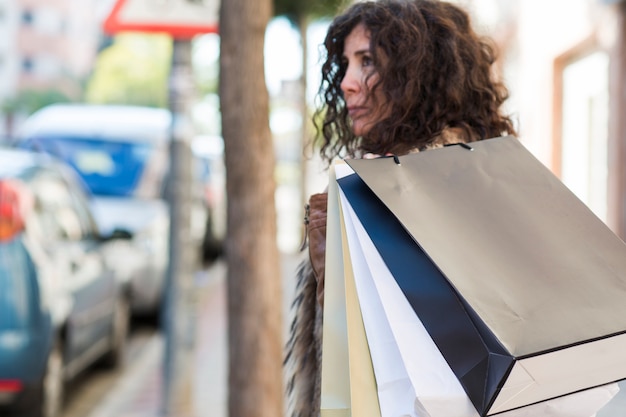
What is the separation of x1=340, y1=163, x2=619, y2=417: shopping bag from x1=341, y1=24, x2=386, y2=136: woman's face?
501 mm

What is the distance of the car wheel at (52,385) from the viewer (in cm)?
521

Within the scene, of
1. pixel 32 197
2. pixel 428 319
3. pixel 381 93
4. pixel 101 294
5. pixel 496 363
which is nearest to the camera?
pixel 496 363

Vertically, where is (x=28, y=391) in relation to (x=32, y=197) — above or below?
below

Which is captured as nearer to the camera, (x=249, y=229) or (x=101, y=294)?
(x=249, y=229)

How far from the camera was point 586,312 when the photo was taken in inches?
58.4

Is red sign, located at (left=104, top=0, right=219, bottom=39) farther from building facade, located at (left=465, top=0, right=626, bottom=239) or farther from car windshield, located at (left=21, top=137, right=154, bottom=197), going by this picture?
car windshield, located at (left=21, top=137, right=154, bottom=197)

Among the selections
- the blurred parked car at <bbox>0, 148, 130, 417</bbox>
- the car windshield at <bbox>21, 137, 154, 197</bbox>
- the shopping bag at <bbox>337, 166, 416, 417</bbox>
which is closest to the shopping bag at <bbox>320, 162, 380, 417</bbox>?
the shopping bag at <bbox>337, 166, 416, 417</bbox>

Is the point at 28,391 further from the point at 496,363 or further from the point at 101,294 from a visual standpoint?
the point at 496,363

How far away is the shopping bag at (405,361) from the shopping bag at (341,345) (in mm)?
27

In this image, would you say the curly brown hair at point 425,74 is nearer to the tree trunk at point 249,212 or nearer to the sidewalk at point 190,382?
the tree trunk at point 249,212

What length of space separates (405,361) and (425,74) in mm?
777

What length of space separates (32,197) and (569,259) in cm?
429

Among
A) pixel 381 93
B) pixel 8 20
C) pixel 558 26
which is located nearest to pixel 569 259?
pixel 381 93

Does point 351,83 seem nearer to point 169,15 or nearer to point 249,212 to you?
point 249,212
